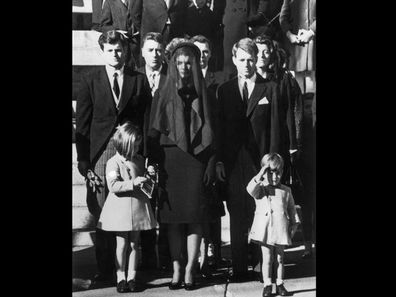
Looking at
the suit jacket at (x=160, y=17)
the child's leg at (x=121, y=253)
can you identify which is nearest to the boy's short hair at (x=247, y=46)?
the suit jacket at (x=160, y=17)

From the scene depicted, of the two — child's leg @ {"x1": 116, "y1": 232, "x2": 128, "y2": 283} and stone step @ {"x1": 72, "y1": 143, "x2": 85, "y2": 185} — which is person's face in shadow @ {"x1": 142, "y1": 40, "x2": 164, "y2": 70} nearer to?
stone step @ {"x1": 72, "y1": 143, "x2": 85, "y2": 185}

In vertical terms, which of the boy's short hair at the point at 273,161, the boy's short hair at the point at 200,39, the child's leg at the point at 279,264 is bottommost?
the child's leg at the point at 279,264

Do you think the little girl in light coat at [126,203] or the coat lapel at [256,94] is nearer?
the little girl in light coat at [126,203]

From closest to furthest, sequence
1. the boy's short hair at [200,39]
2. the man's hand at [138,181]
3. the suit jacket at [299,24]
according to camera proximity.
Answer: the man's hand at [138,181] → the boy's short hair at [200,39] → the suit jacket at [299,24]

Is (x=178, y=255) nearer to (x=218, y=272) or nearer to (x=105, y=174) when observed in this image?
(x=218, y=272)

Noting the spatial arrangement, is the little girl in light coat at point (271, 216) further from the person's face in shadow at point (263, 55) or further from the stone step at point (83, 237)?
the stone step at point (83, 237)

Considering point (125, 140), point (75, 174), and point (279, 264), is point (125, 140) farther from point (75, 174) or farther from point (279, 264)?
point (279, 264)

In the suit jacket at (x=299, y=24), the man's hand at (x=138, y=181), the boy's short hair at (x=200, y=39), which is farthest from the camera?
the suit jacket at (x=299, y=24)

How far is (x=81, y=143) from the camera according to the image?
540cm

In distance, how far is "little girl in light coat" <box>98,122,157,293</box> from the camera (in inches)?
211

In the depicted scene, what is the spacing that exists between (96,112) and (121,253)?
2.98 feet

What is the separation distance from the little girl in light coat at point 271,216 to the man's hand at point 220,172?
0.59 ft

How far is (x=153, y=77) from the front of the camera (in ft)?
17.9

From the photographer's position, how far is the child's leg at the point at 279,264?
18.1ft
